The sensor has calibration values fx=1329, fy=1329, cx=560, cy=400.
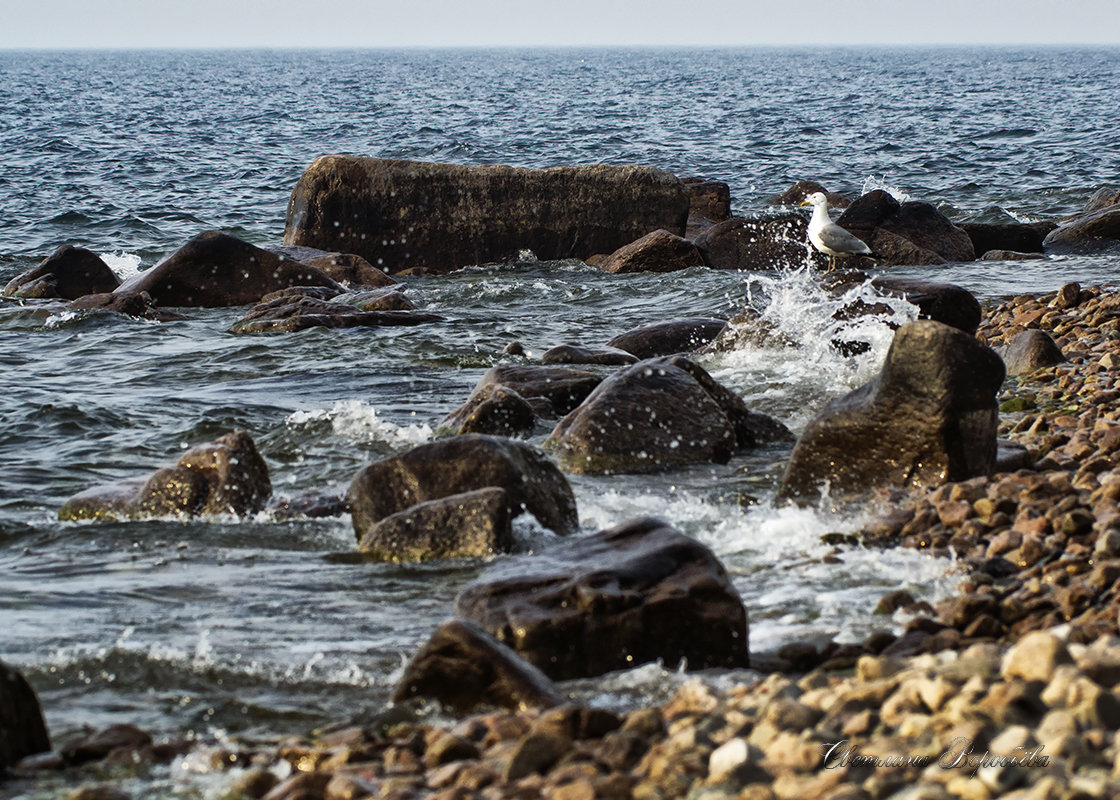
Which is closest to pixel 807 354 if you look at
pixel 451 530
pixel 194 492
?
pixel 451 530

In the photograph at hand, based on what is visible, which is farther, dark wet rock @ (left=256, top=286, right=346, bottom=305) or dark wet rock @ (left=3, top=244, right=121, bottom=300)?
dark wet rock @ (left=3, top=244, right=121, bottom=300)

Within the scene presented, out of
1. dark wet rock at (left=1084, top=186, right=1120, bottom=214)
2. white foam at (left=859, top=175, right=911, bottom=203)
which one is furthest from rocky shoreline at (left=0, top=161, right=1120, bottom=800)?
white foam at (left=859, top=175, right=911, bottom=203)

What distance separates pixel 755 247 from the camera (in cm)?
1544

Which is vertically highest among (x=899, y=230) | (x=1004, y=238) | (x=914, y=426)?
(x=899, y=230)

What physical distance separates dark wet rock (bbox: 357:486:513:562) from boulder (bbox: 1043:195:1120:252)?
12008 mm

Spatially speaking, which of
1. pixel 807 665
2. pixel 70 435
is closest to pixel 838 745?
pixel 807 665

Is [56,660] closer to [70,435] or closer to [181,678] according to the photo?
[181,678]

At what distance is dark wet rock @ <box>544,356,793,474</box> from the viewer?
25.2 ft

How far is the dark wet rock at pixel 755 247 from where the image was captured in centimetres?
1525

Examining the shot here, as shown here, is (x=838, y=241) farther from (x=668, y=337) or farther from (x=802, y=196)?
(x=802, y=196)

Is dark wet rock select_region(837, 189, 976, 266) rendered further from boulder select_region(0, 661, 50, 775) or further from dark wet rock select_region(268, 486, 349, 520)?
boulder select_region(0, 661, 50, 775)

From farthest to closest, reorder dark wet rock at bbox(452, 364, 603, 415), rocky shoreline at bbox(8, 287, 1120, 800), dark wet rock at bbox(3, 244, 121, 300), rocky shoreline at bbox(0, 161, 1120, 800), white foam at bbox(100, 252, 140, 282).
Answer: white foam at bbox(100, 252, 140, 282) → dark wet rock at bbox(3, 244, 121, 300) → dark wet rock at bbox(452, 364, 603, 415) → rocky shoreline at bbox(0, 161, 1120, 800) → rocky shoreline at bbox(8, 287, 1120, 800)

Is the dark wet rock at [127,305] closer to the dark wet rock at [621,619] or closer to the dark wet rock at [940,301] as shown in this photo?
the dark wet rock at [940,301]

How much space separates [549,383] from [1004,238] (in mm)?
9066
